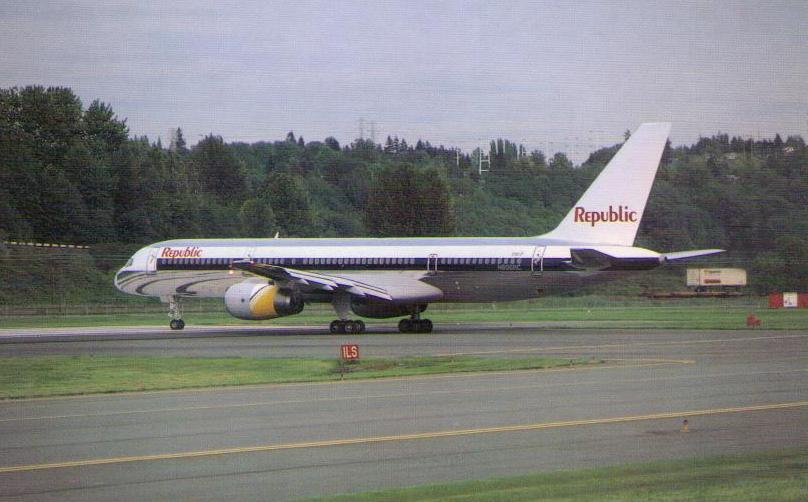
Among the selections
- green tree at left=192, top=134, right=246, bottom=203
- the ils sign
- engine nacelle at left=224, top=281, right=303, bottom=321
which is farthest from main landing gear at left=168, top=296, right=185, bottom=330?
green tree at left=192, top=134, right=246, bottom=203

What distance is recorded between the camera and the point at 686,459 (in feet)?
41.5

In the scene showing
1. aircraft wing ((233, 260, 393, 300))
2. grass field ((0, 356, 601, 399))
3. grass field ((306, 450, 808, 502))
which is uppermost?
aircraft wing ((233, 260, 393, 300))

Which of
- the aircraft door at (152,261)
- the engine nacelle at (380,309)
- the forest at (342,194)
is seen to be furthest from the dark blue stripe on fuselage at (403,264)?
the forest at (342,194)

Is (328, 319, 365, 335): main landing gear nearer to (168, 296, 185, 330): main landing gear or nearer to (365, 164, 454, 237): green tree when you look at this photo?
(168, 296, 185, 330): main landing gear

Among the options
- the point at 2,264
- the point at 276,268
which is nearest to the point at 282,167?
the point at 2,264

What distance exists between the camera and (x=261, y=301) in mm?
40125

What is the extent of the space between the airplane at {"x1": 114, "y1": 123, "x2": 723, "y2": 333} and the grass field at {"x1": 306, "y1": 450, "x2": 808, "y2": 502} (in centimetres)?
2533

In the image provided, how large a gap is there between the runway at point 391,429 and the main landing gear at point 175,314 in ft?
75.6

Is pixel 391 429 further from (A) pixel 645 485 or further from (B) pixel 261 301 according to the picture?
(B) pixel 261 301

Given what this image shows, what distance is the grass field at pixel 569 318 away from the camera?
4225 cm

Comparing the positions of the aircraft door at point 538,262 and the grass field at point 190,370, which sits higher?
the aircraft door at point 538,262

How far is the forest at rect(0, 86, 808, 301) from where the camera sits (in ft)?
159

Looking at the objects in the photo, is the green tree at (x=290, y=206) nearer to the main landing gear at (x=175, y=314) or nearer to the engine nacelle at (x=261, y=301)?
the main landing gear at (x=175, y=314)

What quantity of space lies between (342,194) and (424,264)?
4174cm
